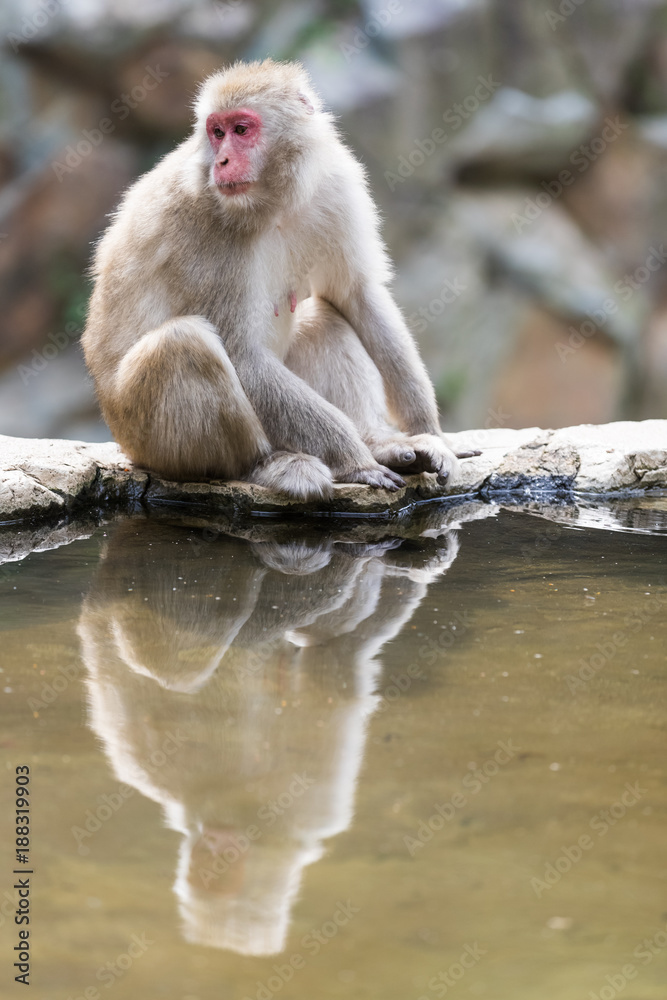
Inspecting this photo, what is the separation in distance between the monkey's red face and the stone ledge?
1282 millimetres

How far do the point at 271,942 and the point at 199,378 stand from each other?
3.03 metres

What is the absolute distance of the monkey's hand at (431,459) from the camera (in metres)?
4.74

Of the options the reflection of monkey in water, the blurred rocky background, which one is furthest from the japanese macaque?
the blurred rocky background

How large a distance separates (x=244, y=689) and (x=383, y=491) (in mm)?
2094

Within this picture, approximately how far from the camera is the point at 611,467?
5039 mm

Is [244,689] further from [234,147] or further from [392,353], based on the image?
[392,353]

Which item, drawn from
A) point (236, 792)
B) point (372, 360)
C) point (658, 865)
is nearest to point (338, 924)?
point (236, 792)

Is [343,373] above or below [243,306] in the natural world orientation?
below

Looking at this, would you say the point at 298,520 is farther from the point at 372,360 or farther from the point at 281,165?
the point at 281,165

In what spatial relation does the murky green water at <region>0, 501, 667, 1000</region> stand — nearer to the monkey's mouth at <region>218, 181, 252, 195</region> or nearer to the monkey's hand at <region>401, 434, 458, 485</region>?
the monkey's hand at <region>401, 434, 458, 485</region>

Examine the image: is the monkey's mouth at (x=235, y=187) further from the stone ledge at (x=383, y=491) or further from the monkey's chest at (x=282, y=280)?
the stone ledge at (x=383, y=491)

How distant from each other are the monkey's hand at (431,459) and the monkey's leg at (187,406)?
0.65m

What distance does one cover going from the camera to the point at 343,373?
16.3 feet

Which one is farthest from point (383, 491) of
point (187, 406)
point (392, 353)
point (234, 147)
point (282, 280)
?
point (234, 147)
